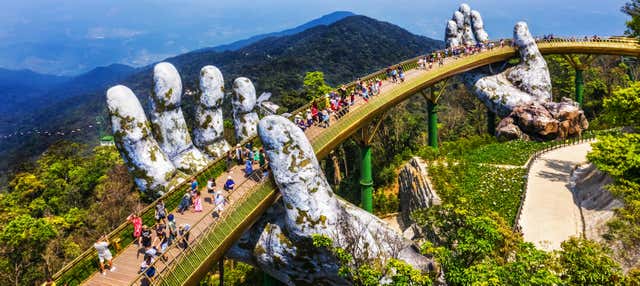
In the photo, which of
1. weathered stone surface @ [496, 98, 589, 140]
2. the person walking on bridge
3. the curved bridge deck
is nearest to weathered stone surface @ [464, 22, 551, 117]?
weathered stone surface @ [496, 98, 589, 140]

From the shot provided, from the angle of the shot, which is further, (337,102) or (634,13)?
(634,13)

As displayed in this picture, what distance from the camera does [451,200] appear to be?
22.1 meters

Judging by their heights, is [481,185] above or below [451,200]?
below

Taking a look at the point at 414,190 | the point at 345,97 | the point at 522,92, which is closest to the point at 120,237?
the point at 345,97

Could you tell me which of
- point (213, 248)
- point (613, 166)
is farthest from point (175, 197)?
point (613, 166)

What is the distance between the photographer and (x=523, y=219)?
2150 cm

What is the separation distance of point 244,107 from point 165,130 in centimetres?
449

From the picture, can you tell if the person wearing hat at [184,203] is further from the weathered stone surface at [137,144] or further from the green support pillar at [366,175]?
the green support pillar at [366,175]

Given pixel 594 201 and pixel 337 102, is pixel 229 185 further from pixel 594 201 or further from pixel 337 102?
pixel 594 201

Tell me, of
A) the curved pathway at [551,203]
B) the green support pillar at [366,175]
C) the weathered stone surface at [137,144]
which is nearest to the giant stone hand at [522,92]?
the curved pathway at [551,203]

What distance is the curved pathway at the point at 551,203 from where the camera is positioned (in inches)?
780

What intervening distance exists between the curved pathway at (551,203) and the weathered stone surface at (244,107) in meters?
15.4

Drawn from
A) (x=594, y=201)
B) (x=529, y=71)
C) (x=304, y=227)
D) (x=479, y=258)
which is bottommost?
(x=594, y=201)

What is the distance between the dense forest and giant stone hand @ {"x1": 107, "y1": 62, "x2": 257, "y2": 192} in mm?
8699
